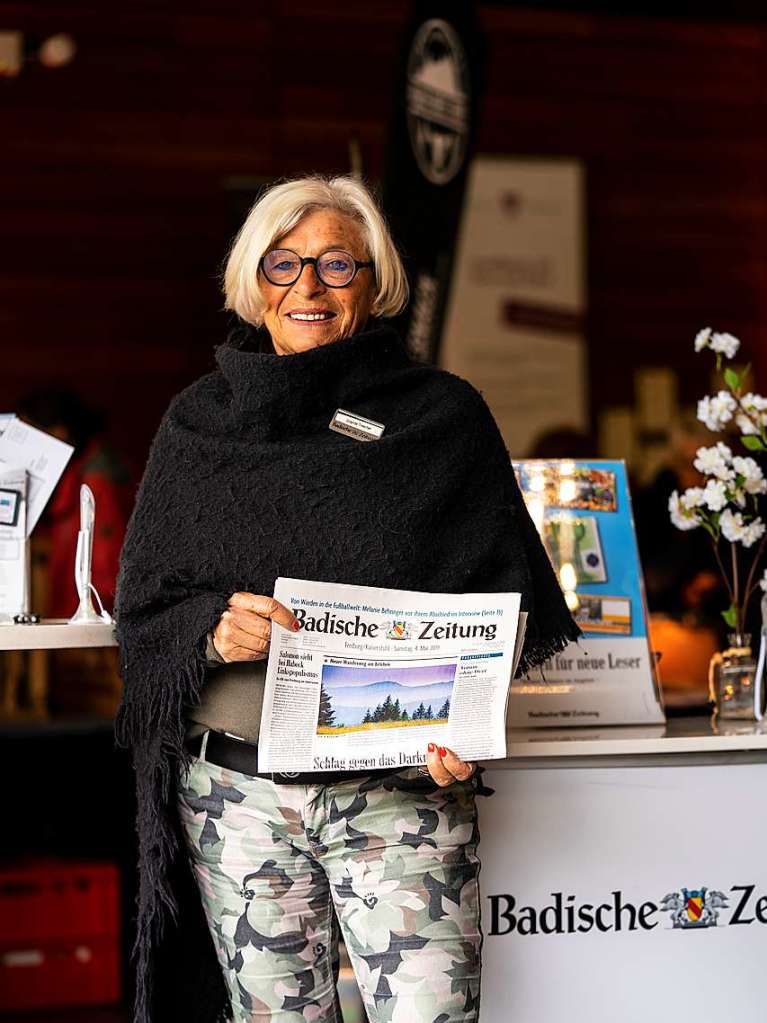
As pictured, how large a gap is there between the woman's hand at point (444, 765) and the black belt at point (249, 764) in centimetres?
7

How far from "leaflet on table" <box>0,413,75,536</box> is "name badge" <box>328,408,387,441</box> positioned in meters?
0.50

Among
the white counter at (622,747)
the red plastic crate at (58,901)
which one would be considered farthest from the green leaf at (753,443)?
the red plastic crate at (58,901)

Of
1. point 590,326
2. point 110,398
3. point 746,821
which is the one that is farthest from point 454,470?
point 590,326

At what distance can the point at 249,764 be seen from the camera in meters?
1.76

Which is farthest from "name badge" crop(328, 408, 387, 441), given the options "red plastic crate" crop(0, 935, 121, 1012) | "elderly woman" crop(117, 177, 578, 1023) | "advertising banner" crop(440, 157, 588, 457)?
"advertising banner" crop(440, 157, 588, 457)

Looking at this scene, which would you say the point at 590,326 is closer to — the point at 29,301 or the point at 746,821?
the point at 29,301

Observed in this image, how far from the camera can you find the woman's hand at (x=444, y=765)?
67.0 inches

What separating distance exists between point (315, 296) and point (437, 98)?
2182 millimetres

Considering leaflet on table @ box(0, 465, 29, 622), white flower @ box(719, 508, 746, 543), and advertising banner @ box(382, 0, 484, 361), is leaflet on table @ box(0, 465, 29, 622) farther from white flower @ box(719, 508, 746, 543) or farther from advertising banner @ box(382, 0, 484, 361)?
advertising banner @ box(382, 0, 484, 361)

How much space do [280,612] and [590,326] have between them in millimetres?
5189

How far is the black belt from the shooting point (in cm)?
173

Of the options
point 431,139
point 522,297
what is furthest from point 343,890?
point 522,297

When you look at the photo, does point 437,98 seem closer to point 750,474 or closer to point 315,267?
point 750,474

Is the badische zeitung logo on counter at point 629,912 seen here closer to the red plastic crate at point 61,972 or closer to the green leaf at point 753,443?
the green leaf at point 753,443
